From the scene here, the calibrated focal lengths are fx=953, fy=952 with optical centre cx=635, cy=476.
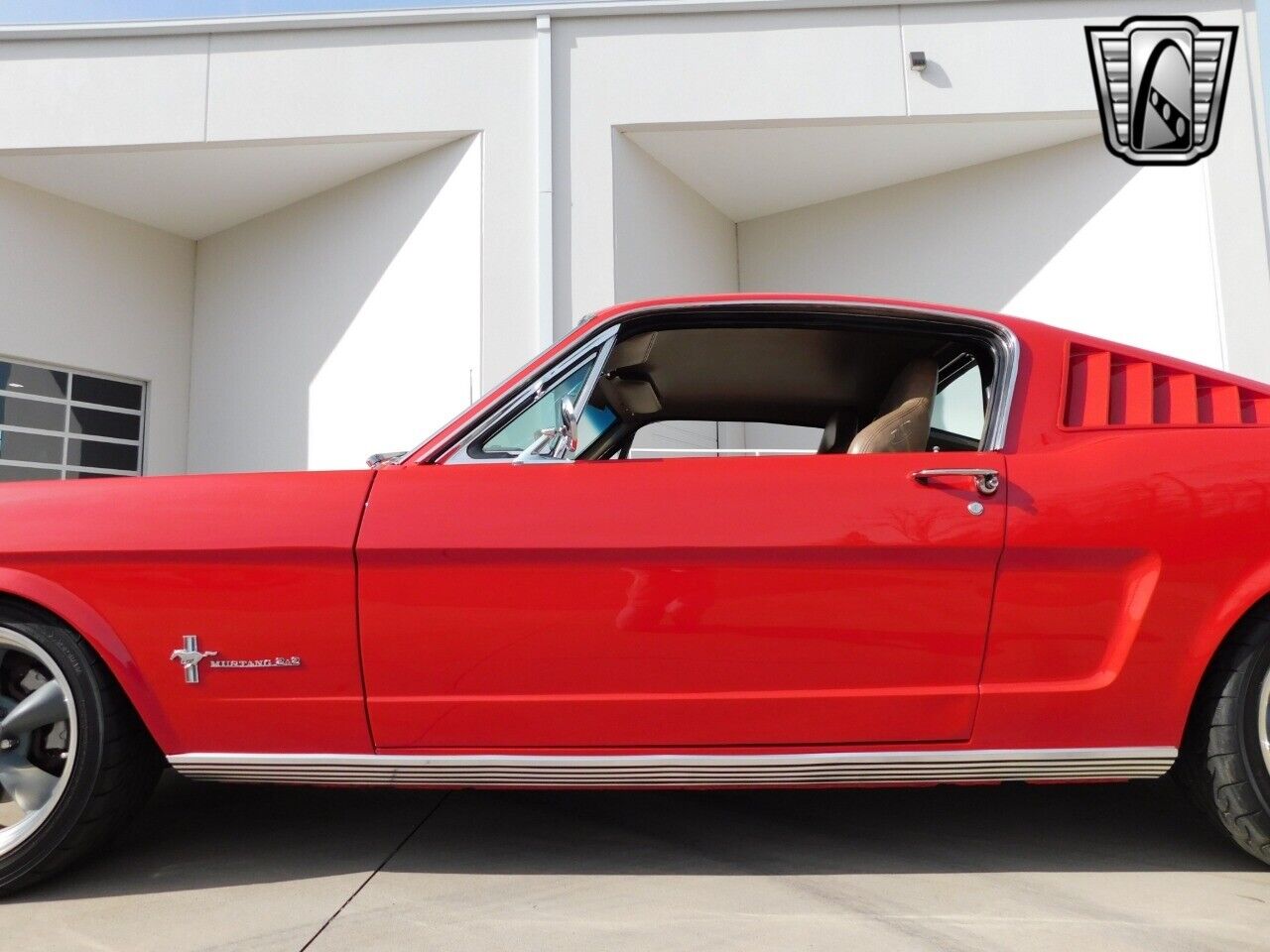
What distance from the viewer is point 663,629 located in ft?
6.82

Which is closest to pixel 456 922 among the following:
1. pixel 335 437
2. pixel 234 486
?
pixel 234 486

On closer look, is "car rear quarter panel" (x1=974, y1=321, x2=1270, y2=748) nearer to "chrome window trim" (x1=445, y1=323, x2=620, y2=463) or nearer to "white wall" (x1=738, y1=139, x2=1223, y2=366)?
"chrome window trim" (x1=445, y1=323, x2=620, y2=463)

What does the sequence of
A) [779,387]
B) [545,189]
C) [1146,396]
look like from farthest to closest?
[545,189]
[779,387]
[1146,396]

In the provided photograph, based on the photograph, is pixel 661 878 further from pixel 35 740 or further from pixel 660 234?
pixel 660 234

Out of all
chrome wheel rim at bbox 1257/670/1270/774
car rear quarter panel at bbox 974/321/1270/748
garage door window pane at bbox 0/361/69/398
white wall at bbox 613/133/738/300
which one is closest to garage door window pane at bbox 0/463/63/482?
garage door window pane at bbox 0/361/69/398

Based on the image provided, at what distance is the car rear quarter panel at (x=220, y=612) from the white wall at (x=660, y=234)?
6.03 m

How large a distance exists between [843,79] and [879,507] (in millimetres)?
7147

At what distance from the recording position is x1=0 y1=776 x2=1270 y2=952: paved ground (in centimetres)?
185

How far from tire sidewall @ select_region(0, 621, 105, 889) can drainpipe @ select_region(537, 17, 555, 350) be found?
5987 millimetres

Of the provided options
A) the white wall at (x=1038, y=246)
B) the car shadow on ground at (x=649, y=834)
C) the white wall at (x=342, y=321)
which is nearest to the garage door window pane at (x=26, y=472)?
the white wall at (x=342, y=321)

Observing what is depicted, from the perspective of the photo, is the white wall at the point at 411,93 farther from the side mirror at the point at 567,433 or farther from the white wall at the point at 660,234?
the side mirror at the point at 567,433

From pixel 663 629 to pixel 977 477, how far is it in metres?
0.78

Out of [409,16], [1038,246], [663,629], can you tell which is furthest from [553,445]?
[1038,246]

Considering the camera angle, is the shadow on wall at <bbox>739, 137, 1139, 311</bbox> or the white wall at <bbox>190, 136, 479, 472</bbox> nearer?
the white wall at <bbox>190, 136, 479, 472</bbox>
